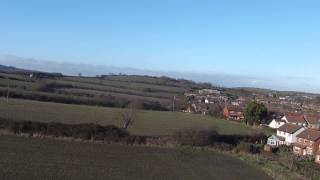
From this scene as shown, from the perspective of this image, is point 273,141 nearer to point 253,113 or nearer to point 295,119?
point 253,113

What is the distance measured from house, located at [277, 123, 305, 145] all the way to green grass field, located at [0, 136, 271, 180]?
35.0m

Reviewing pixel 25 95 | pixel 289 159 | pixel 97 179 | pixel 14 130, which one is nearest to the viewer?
pixel 97 179

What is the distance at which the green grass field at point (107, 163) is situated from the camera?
2198 cm

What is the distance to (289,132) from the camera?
231 feet

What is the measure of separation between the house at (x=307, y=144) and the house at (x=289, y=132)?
288 cm

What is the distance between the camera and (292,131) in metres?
69.9

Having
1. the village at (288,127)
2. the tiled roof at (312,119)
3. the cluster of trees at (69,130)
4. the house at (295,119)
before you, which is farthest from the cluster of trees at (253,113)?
the cluster of trees at (69,130)

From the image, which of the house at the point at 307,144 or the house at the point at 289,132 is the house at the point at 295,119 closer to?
the house at the point at 289,132

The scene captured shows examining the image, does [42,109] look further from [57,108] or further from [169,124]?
[169,124]

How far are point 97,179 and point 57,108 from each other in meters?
40.8

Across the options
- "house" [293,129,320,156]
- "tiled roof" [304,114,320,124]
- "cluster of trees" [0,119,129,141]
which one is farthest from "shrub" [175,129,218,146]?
"tiled roof" [304,114,320,124]

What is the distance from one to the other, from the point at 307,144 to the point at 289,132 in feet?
24.0

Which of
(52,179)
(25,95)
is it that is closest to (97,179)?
(52,179)

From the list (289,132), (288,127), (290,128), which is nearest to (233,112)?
(288,127)
